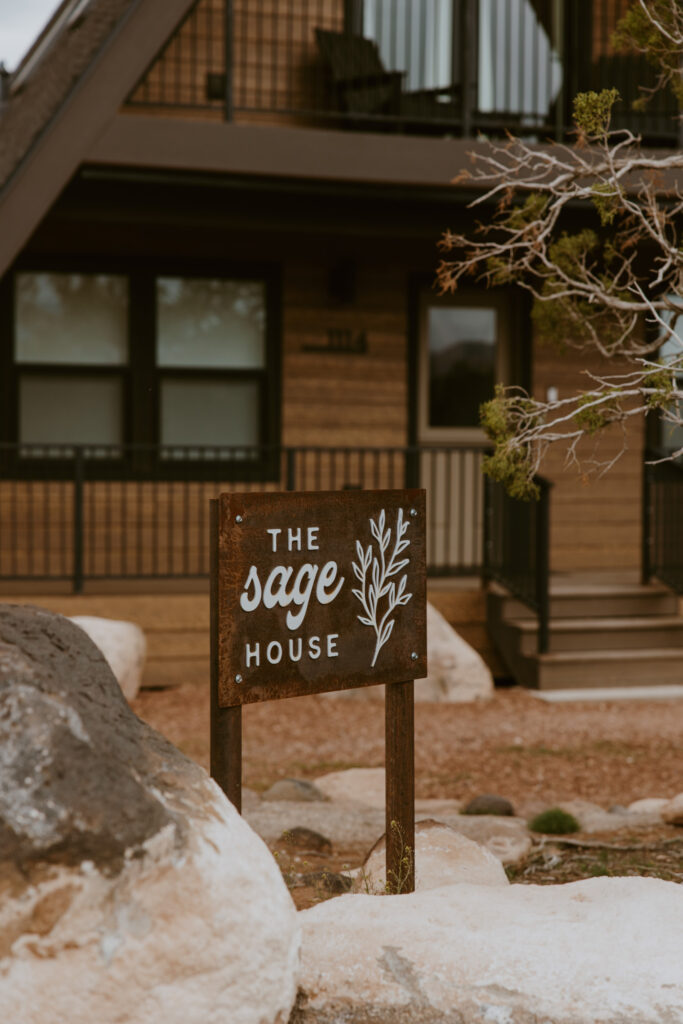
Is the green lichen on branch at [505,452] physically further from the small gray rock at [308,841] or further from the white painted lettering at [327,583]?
the small gray rock at [308,841]

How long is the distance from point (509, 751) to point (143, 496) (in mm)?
4378

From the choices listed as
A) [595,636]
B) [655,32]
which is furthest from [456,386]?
[655,32]

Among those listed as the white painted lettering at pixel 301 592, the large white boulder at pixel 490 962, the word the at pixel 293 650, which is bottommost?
the large white boulder at pixel 490 962

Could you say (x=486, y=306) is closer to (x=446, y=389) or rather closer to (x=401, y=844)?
(x=446, y=389)

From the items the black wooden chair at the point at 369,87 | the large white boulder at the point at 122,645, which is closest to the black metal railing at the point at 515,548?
the large white boulder at the point at 122,645

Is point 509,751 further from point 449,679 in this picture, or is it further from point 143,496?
point 143,496

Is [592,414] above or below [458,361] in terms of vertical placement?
below

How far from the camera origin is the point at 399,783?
3773 mm

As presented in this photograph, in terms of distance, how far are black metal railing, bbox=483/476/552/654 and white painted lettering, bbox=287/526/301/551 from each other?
19.1 feet

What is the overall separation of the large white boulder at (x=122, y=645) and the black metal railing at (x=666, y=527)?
4404 millimetres

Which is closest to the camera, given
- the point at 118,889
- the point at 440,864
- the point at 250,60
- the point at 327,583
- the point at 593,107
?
the point at 118,889

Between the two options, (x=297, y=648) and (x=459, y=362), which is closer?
(x=297, y=648)

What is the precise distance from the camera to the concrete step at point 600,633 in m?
9.25

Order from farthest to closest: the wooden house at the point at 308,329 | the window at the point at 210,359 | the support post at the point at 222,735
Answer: the window at the point at 210,359
the wooden house at the point at 308,329
the support post at the point at 222,735
